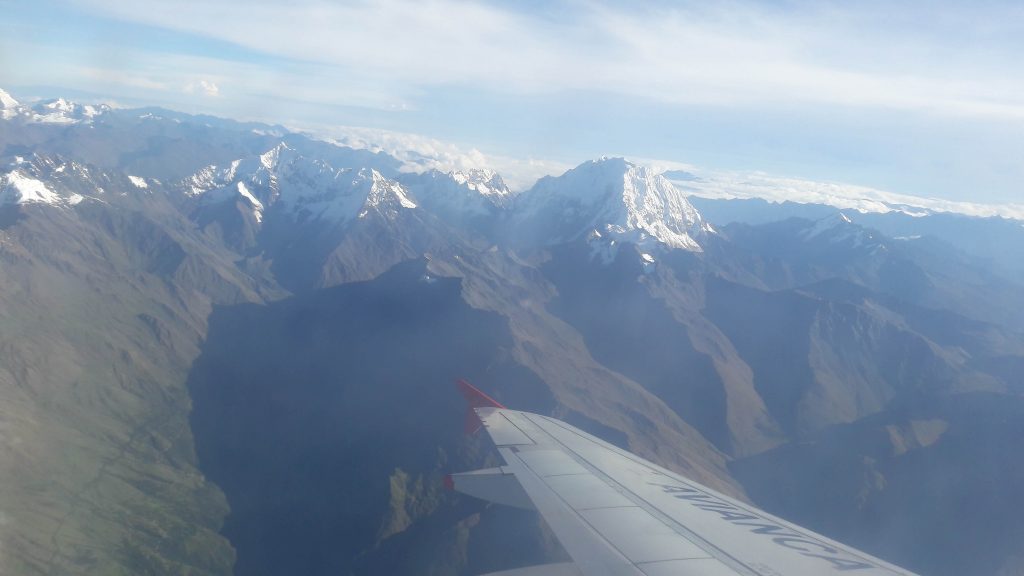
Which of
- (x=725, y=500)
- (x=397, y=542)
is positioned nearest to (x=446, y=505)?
(x=397, y=542)

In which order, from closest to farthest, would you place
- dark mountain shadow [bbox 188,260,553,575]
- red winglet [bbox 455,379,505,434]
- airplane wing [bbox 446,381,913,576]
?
airplane wing [bbox 446,381,913,576]
red winglet [bbox 455,379,505,434]
dark mountain shadow [bbox 188,260,553,575]

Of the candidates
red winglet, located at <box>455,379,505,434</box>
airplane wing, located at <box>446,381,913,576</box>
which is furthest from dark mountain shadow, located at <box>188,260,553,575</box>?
airplane wing, located at <box>446,381,913,576</box>

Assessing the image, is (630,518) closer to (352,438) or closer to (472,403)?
(472,403)

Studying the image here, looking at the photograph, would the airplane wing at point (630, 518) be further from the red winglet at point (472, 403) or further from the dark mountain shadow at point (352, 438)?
the dark mountain shadow at point (352, 438)

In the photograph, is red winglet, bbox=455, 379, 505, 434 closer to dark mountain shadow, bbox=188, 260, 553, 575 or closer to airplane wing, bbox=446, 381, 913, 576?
airplane wing, bbox=446, 381, 913, 576

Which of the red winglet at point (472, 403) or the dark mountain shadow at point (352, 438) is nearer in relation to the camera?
the red winglet at point (472, 403)

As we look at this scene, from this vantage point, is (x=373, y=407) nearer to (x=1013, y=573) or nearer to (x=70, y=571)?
(x=70, y=571)

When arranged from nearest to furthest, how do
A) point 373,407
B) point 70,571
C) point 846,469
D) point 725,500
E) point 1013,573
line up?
1. point 725,500
2. point 1013,573
3. point 70,571
4. point 846,469
5. point 373,407

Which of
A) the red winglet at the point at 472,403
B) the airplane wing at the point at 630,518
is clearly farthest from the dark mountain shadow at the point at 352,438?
the airplane wing at the point at 630,518
